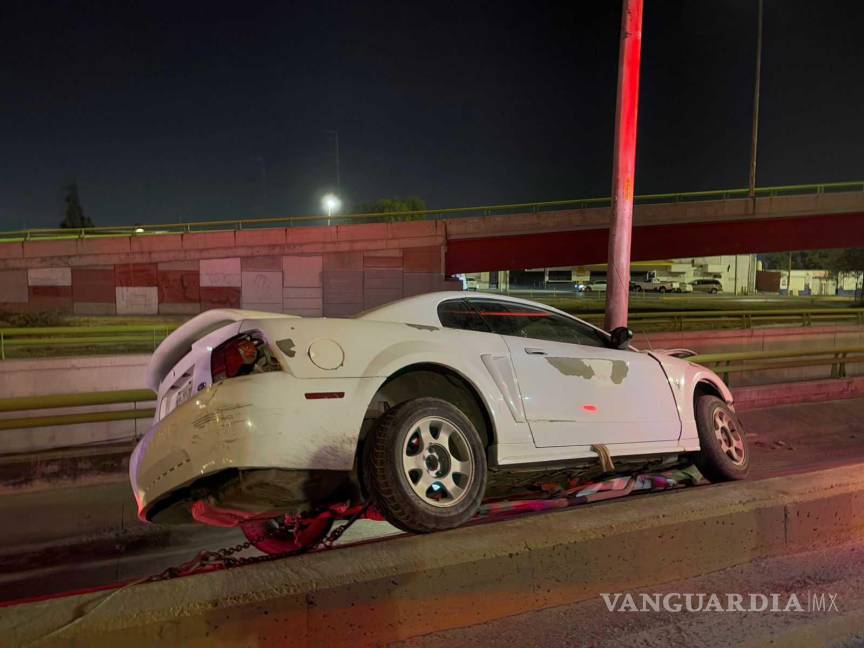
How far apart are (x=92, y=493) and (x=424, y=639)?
4.71m

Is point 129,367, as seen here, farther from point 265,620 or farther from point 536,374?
point 265,620

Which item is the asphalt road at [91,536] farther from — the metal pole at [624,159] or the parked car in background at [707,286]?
the parked car in background at [707,286]

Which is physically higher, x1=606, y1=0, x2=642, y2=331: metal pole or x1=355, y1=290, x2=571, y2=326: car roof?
x1=606, y1=0, x2=642, y2=331: metal pole

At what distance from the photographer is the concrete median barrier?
7.13 ft

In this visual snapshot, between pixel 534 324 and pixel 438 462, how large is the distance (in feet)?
5.10

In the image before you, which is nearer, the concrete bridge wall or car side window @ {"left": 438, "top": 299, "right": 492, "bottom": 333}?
car side window @ {"left": 438, "top": 299, "right": 492, "bottom": 333}

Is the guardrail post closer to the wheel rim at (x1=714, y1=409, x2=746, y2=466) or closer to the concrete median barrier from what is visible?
the wheel rim at (x1=714, y1=409, x2=746, y2=466)

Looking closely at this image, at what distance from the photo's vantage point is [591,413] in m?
4.32

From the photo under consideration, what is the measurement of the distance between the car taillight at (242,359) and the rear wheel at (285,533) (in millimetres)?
1072

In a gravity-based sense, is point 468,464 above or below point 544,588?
above

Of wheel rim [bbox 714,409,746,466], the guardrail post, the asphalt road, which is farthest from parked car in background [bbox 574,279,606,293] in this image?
wheel rim [bbox 714,409,746,466]

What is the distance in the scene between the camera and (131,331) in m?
10.2

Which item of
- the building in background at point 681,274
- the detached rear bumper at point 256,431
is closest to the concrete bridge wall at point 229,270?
the detached rear bumper at point 256,431

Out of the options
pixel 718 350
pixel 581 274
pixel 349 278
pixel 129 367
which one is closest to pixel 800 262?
pixel 581 274
